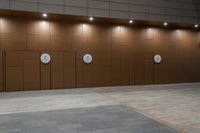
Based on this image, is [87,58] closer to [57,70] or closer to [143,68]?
[57,70]

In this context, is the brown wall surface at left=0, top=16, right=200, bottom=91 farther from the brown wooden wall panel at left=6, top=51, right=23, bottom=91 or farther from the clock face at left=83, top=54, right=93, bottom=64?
the clock face at left=83, top=54, right=93, bottom=64

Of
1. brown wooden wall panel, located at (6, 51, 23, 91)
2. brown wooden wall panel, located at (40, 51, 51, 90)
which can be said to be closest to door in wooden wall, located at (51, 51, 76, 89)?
brown wooden wall panel, located at (40, 51, 51, 90)

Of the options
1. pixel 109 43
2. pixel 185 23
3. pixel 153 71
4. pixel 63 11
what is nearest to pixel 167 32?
pixel 185 23

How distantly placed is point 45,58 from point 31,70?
3.38ft

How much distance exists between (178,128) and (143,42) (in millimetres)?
10148

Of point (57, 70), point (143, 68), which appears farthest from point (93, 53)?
point (143, 68)

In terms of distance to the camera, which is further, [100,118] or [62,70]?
[62,70]

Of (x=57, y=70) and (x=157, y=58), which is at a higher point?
(x=157, y=58)

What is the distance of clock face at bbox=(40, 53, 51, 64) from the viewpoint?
40.4 ft

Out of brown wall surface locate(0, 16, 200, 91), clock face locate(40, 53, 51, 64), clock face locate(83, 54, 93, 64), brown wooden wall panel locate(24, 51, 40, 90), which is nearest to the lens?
brown wall surface locate(0, 16, 200, 91)

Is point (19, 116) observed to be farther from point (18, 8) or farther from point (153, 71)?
point (153, 71)

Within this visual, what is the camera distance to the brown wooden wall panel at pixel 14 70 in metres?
11.7

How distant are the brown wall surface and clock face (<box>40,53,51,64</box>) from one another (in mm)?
204

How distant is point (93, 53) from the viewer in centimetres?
1346
